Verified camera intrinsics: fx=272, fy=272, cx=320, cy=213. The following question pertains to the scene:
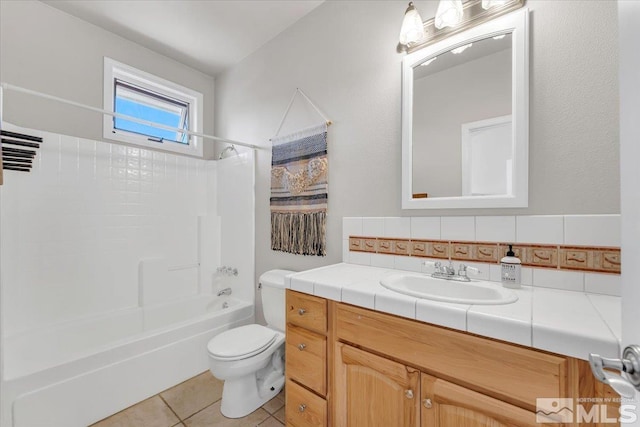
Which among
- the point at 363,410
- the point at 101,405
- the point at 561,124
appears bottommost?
the point at 101,405

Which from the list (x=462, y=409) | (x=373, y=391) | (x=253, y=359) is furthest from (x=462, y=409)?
(x=253, y=359)

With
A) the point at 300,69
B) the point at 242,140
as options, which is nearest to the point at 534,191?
the point at 300,69

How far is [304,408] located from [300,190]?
4.33 feet

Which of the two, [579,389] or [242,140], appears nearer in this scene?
[579,389]

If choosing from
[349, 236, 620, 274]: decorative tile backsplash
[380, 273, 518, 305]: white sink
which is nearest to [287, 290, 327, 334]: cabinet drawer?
[380, 273, 518, 305]: white sink

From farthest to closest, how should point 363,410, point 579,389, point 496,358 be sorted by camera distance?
point 363,410 < point 496,358 < point 579,389

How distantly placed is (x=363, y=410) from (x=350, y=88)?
1.72 m

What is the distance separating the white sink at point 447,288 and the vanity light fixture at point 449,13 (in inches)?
48.6

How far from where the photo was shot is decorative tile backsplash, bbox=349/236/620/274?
1012 millimetres

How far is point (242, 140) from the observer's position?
2602mm

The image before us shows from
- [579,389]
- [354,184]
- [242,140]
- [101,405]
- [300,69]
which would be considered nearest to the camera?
[579,389]

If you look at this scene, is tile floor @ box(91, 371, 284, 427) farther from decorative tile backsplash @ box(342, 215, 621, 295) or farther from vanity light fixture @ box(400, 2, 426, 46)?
vanity light fixture @ box(400, 2, 426, 46)

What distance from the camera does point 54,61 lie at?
78.7 inches

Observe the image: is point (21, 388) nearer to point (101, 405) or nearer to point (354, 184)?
point (101, 405)
